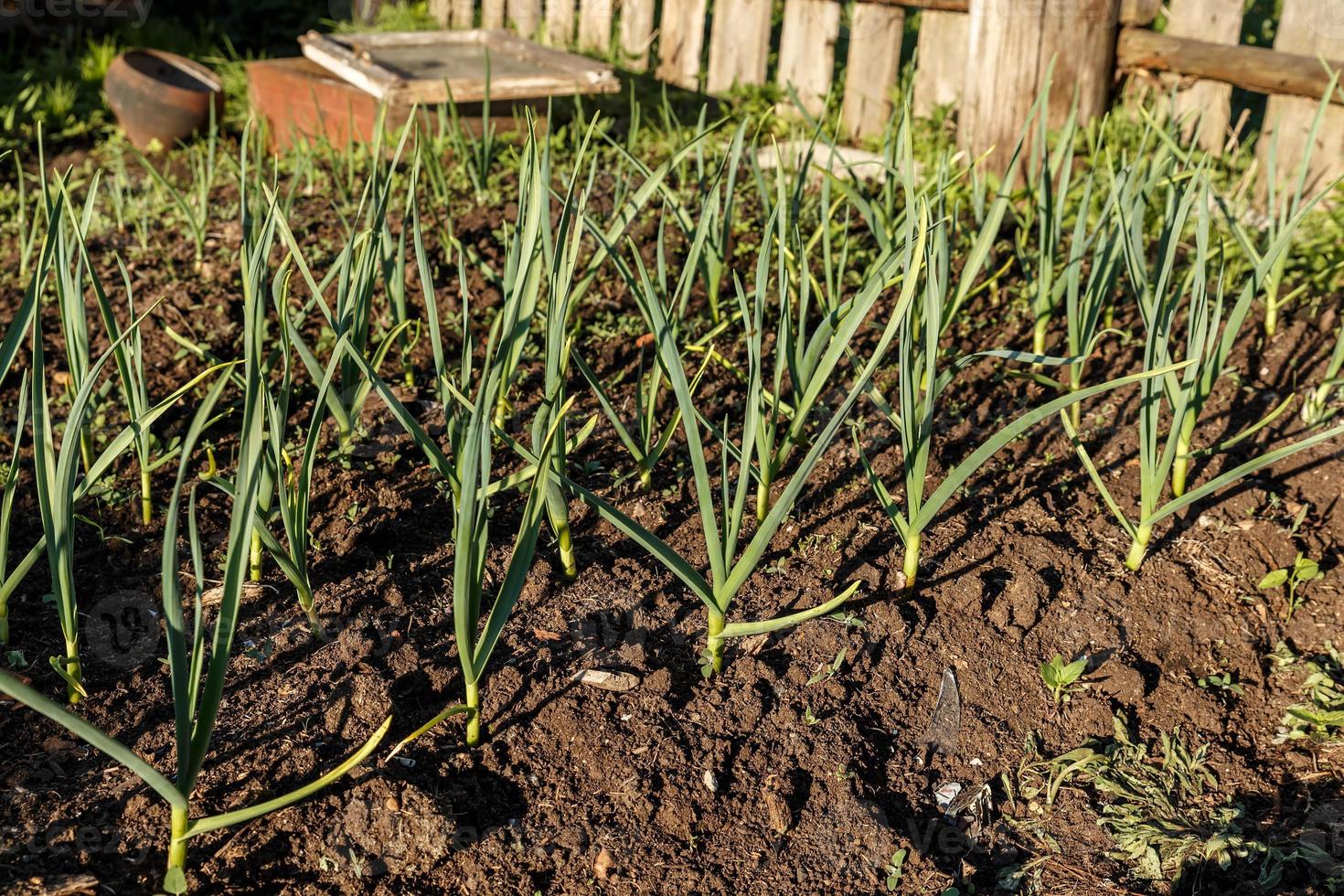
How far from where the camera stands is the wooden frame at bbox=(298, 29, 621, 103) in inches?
147

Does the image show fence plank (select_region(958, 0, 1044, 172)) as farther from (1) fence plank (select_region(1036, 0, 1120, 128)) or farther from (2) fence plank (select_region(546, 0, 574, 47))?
(2) fence plank (select_region(546, 0, 574, 47))

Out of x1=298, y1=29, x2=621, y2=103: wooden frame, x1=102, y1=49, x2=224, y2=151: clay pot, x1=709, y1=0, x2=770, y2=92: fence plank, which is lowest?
x1=102, y1=49, x2=224, y2=151: clay pot

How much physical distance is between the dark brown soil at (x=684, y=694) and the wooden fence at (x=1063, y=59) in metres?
1.16

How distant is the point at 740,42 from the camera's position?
15.2ft

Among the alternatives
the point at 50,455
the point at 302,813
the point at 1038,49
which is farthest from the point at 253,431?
the point at 1038,49

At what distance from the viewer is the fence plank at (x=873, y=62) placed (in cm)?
409

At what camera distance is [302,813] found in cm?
156

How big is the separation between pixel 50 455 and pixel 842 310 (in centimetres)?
123

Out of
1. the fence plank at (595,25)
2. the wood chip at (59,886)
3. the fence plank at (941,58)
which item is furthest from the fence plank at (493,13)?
the wood chip at (59,886)

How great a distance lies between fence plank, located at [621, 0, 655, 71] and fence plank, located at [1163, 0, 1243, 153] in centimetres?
221

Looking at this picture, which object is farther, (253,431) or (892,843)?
(892,843)

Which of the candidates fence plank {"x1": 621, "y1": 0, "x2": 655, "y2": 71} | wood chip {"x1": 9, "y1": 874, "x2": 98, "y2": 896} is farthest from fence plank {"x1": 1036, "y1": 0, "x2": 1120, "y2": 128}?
wood chip {"x1": 9, "y1": 874, "x2": 98, "y2": 896}

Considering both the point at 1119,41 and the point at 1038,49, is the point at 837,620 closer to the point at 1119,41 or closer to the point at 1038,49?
the point at 1038,49

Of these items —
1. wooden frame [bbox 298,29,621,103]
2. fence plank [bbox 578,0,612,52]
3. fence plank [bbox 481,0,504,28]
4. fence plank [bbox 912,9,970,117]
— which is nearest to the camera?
wooden frame [bbox 298,29,621,103]
